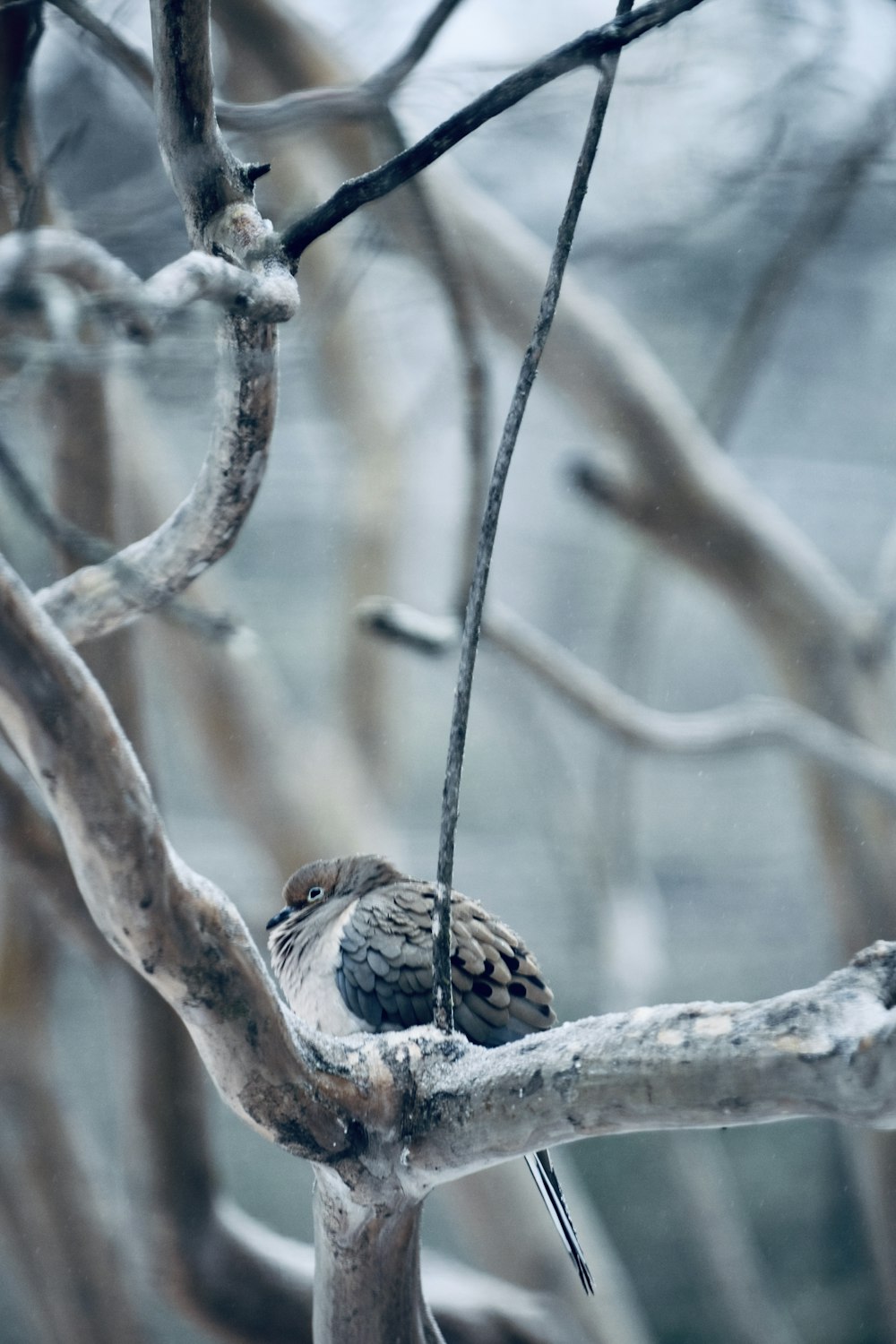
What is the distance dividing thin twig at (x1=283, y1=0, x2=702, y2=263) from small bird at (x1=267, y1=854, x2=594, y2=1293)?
0.32m

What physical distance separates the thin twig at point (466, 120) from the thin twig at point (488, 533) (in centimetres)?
2

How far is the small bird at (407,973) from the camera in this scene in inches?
22.7

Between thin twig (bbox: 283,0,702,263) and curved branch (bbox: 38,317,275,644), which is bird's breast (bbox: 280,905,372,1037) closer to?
curved branch (bbox: 38,317,275,644)

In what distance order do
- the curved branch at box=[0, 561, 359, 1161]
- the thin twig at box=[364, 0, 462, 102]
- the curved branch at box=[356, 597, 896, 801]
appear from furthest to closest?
1. the curved branch at box=[356, 597, 896, 801]
2. the thin twig at box=[364, 0, 462, 102]
3. the curved branch at box=[0, 561, 359, 1161]

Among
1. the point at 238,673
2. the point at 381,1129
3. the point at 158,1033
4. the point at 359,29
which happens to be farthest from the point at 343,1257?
the point at 359,29

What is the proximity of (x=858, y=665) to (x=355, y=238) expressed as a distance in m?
0.65

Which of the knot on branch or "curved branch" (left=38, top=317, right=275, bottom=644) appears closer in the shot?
the knot on branch

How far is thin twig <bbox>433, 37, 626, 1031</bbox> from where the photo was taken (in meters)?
0.46

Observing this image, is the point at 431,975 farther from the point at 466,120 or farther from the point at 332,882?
the point at 466,120

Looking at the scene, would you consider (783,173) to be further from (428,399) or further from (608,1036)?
(608,1036)

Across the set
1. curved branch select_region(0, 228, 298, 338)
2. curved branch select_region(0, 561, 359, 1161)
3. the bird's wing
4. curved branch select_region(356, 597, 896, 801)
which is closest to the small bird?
the bird's wing

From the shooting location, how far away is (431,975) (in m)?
0.58

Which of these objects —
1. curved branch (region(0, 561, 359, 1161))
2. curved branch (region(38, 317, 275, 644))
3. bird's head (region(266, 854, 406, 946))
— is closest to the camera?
curved branch (region(0, 561, 359, 1161))

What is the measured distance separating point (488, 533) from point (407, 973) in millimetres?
234
